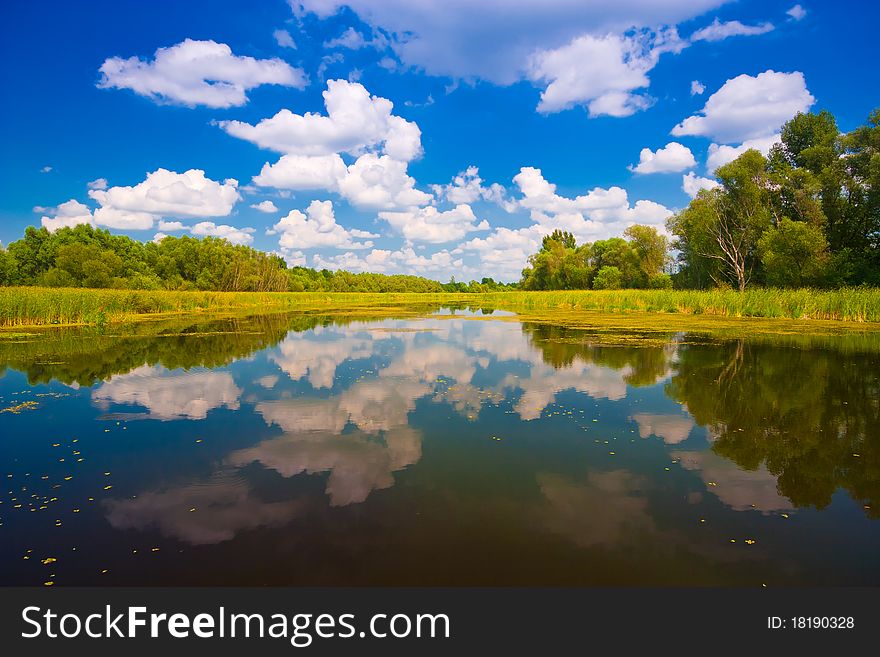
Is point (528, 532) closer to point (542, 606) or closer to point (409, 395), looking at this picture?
point (542, 606)

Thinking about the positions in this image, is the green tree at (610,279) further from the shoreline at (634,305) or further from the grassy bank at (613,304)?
the shoreline at (634,305)

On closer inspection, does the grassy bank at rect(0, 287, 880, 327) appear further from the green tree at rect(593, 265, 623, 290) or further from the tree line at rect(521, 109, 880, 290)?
the green tree at rect(593, 265, 623, 290)

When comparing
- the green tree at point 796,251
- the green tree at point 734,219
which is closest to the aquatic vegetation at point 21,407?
the green tree at point 796,251

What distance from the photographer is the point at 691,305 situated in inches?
1476

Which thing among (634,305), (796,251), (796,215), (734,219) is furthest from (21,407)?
(734,219)

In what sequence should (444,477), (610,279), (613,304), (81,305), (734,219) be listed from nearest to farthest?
(444,477) < (81,305) < (613,304) < (734,219) < (610,279)

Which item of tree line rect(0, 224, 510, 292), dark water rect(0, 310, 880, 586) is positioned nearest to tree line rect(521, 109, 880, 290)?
dark water rect(0, 310, 880, 586)

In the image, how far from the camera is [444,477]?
21.3 ft

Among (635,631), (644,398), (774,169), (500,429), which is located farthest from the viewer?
(774,169)

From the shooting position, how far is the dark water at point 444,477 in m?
4.48

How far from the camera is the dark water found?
448cm

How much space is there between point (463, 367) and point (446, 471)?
8.87 meters

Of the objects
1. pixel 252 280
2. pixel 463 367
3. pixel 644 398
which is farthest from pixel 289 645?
pixel 252 280

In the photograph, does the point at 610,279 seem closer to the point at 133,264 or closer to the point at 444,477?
the point at 444,477
